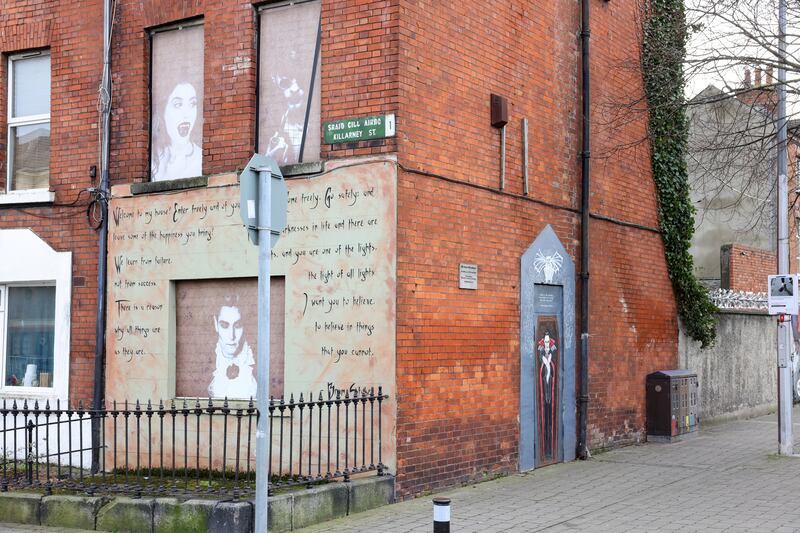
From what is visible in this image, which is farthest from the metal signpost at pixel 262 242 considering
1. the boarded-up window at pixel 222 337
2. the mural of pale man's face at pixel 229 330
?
the mural of pale man's face at pixel 229 330

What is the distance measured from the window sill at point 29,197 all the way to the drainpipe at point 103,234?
35.7 inches

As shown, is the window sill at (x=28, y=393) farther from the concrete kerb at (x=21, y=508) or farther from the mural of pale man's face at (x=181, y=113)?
the mural of pale man's face at (x=181, y=113)

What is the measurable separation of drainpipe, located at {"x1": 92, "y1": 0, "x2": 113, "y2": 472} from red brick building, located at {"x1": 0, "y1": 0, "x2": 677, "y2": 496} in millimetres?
132

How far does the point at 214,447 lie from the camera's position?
11680mm

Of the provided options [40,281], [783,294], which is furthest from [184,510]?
[783,294]

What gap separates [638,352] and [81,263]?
27.9 feet

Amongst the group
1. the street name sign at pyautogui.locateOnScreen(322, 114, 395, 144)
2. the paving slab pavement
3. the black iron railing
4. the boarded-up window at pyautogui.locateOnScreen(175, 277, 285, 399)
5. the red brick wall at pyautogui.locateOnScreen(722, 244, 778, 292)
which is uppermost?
the street name sign at pyautogui.locateOnScreen(322, 114, 395, 144)

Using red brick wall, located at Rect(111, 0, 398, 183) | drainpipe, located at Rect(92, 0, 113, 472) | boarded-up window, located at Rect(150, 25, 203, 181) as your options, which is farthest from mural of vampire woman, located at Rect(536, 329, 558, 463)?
drainpipe, located at Rect(92, 0, 113, 472)

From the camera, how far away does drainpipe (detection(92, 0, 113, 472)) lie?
Result: 41.2 feet

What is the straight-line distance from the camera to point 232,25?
12.0 metres

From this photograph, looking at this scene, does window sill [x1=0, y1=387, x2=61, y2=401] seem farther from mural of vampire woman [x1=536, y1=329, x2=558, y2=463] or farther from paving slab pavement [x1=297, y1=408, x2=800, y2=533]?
mural of vampire woman [x1=536, y1=329, x2=558, y2=463]

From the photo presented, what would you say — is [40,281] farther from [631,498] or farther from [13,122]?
[631,498]

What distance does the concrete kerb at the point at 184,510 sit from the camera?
28.6 feet

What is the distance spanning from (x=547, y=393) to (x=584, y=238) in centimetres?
235
